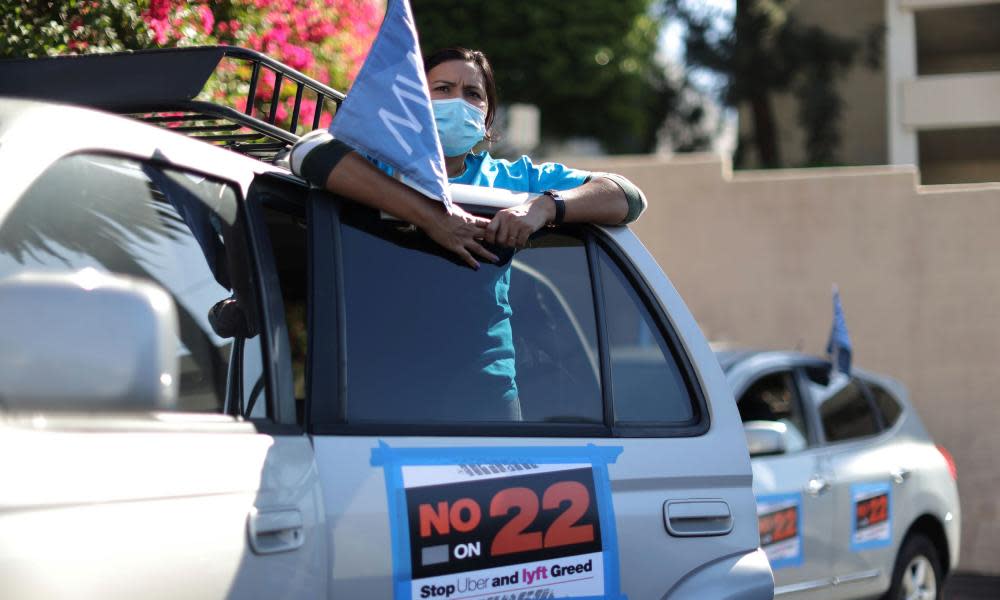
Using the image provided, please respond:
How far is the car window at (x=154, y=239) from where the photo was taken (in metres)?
2.22

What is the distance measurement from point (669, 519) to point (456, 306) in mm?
709

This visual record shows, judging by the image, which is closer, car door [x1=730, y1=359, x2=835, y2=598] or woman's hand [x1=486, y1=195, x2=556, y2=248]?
woman's hand [x1=486, y1=195, x2=556, y2=248]

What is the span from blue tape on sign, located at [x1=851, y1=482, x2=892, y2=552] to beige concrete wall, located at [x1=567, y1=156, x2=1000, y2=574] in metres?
3.97

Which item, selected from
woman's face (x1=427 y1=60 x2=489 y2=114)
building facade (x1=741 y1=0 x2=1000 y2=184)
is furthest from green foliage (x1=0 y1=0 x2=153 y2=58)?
building facade (x1=741 y1=0 x2=1000 y2=184)

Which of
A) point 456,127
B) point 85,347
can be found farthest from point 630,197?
point 85,347

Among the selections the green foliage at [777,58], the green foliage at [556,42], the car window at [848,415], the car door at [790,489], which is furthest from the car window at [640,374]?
the green foliage at [556,42]

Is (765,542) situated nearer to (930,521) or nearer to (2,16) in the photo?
(930,521)

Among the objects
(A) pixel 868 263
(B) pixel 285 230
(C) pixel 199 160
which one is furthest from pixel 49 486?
(A) pixel 868 263

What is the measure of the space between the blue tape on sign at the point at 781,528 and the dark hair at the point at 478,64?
3.03 metres

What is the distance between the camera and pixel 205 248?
2600 millimetres

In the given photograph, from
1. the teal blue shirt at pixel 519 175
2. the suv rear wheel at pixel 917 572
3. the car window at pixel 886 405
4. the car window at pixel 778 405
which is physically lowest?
the suv rear wheel at pixel 917 572

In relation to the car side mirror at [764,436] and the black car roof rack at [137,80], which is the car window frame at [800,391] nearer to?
the car side mirror at [764,436]

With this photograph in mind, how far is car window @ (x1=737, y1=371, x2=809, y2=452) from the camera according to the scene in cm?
693

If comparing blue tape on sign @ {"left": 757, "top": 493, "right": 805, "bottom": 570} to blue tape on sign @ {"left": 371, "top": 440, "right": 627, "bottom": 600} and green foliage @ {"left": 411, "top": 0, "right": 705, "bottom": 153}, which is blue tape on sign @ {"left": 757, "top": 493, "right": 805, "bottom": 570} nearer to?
blue tape on sign @ {"left": 371, "top": 440, "right": 627, "bottom": 600}
